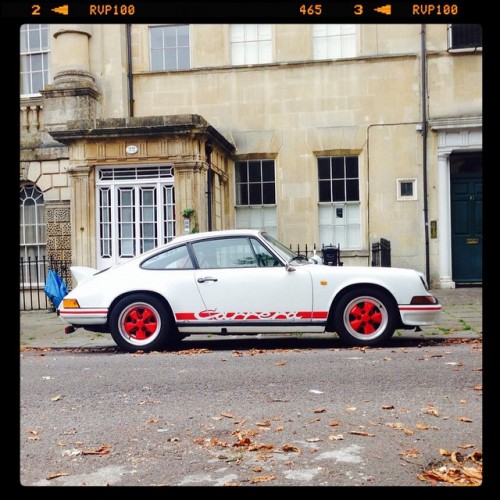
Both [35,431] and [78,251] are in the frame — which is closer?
[35,431]

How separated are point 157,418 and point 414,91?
13438mm

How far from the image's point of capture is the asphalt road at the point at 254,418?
390 cm

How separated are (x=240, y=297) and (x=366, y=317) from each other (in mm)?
1568

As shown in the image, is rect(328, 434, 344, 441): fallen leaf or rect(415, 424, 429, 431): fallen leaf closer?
rect(328, 434, 344, 441): fallen leaf

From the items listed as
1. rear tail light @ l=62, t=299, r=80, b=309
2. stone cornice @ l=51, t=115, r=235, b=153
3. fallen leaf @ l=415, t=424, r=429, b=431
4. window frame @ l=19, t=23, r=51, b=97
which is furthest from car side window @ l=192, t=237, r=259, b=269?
window frame @ l=19, t=23, r=51, b=97

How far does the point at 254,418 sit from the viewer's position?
16.9ft

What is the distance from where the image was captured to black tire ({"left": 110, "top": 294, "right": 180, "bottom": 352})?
29.2ft

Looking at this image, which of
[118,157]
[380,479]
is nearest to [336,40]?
[118,157]

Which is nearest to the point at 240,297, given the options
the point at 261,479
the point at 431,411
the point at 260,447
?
the point at 431,411

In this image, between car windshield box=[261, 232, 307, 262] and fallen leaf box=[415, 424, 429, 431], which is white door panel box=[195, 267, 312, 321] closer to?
car windshield box=[261, 232, 307, 262]

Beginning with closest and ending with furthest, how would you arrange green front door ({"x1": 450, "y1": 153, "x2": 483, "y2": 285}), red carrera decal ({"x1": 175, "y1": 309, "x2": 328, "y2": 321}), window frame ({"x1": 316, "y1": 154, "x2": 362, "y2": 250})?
red carrera decal ({"x1": 175, "y1": 309, "x2": 328, "y2": 321}) → green front door ({"x1": 450, "y1": 153, "x2": 483, "y2": 285}) → window frame ({"x1": 316, "y1": 154, "x2": 362, "y2": 250})

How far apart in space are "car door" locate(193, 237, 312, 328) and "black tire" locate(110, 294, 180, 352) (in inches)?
22.2
